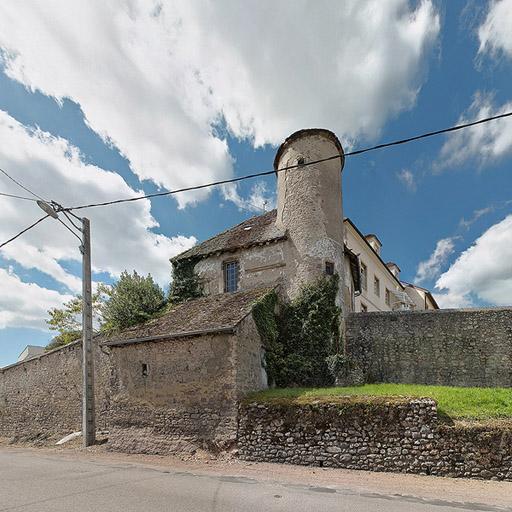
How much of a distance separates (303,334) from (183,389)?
17.1 feet

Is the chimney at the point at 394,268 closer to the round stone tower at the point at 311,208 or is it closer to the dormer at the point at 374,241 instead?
the dormer at the point at 374,241

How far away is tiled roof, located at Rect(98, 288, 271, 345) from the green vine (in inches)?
78.5

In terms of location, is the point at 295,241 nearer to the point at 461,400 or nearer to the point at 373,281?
the point at 461,400

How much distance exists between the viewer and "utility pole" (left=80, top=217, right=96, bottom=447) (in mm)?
12867

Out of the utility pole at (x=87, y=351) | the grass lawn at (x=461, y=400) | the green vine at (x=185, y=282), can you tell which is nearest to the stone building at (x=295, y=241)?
the green vine at (x=185, y=282)

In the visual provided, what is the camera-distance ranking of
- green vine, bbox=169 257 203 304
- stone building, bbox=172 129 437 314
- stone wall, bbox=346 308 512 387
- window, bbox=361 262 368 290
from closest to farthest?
1. stone wall, bbox=346 308 512 387
2. stone building, bbox=172 129 437 314
3. green vine, bbox=169 257 203 304
4. window, bbox=361 262 368 290

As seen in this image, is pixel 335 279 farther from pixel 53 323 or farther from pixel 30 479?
pixel 53 323

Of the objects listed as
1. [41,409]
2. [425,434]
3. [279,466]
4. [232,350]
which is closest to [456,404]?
[425,434]

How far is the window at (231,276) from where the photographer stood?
18.2 metres

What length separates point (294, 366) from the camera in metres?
14.2

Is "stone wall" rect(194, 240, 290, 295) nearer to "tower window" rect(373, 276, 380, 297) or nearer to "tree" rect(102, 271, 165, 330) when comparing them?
"tree" rect(102, 271, 165, 330)

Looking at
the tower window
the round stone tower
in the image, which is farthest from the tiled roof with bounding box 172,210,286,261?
the tower window

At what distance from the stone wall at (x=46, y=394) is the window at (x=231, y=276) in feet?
22.5

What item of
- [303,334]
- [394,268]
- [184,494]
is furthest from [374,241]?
[184,494]
